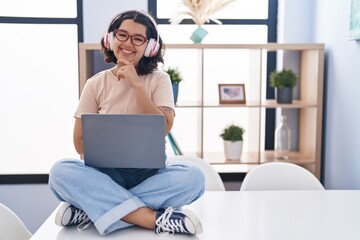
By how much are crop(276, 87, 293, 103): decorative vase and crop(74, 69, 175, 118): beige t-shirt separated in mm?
1416

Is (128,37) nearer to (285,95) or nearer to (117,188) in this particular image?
(117,188)

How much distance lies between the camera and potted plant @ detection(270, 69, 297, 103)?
8.66 feet

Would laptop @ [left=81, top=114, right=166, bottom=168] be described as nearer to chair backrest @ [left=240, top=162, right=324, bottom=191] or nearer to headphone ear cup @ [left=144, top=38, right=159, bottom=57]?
headphone ear cup @ [left=144, top=38, right=159, bottom=57]

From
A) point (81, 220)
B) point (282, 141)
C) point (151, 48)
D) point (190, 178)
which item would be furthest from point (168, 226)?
point (282, 141)

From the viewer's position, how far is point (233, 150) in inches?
104

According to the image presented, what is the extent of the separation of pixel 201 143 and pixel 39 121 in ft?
4.14

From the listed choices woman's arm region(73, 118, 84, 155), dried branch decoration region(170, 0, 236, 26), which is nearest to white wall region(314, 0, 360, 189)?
dried branch decoration region(170, 0, 236, 26)

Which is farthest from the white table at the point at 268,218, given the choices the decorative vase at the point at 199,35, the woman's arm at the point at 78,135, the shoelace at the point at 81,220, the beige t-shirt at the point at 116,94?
the decorative vase at the point at 199,35

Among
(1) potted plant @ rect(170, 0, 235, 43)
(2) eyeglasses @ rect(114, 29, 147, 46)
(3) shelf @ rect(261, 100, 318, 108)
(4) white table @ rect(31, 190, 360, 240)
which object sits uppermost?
(1) potted plant @ rect(170, 0, 235, 43)

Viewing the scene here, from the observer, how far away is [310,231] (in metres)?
1.25

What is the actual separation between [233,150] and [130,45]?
1459mm

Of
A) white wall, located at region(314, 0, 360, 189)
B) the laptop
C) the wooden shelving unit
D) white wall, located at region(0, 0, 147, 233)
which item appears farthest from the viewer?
white wall, located at region(0, 0, 147, 233)

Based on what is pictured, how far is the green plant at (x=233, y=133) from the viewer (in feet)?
8.70

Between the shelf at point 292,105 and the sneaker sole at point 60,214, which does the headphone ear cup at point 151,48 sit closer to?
the sneaker sole at point 60,214
